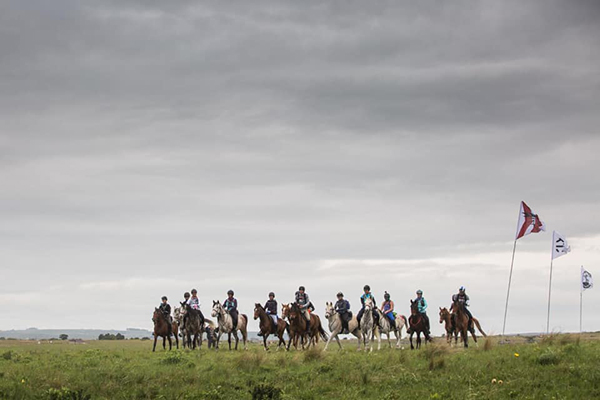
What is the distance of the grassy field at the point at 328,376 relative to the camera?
2050cm

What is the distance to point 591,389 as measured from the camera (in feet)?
64.9

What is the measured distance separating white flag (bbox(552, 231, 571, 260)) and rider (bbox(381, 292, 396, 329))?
14.4m

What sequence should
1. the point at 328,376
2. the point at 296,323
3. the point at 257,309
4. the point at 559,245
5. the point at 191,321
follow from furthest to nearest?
the point at 559,245 → the point at 191,321 → the point at 257,309 → the point at 296,323 → the point at 328,376

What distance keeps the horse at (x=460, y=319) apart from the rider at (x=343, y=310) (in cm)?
550

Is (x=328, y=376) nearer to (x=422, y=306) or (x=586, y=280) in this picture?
(x=422, y=306)

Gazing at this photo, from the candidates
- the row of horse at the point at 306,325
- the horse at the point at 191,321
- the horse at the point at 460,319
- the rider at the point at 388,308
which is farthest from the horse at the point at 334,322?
the horse at the point at 191,321

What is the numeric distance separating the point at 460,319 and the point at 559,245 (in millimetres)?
15653

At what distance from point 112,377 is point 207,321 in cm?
1727

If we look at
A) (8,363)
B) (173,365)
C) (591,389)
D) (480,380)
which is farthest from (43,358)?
(591,389)

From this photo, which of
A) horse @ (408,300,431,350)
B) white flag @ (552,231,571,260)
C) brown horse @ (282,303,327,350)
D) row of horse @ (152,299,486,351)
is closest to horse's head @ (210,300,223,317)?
row of horse @ (152,299,486,351)

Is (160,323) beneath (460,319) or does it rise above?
beneath

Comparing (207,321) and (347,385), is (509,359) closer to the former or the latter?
(347,385)

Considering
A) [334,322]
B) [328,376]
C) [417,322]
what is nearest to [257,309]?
[334,322]

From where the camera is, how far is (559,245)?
47188 mm
